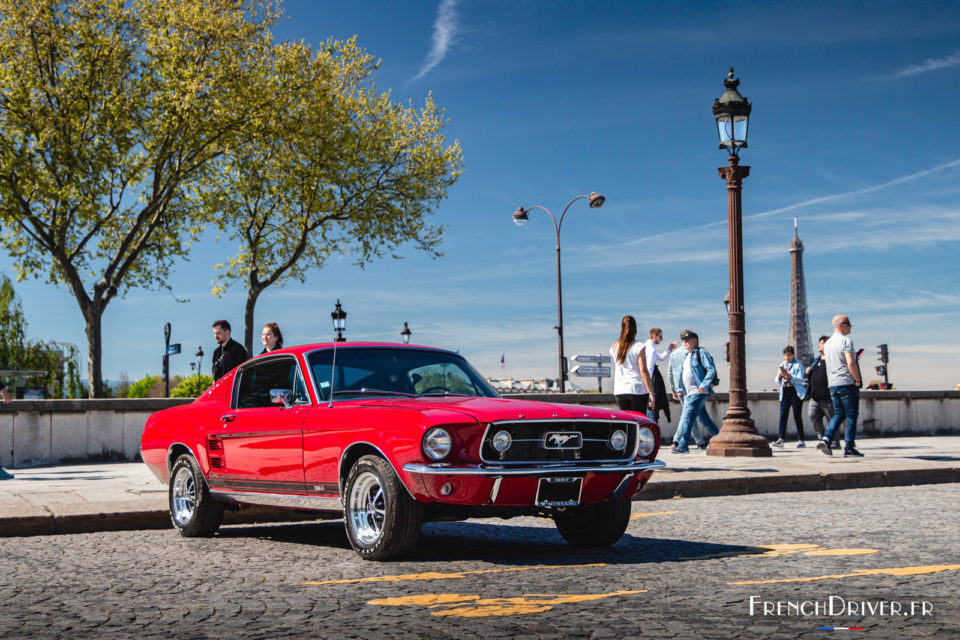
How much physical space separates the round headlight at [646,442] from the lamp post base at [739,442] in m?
Answer: 7.64

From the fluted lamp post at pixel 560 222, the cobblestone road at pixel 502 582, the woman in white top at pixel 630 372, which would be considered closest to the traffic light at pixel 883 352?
the fluted lamp post at pixel 560 222

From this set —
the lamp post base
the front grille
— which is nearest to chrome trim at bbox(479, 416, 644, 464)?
the front grille

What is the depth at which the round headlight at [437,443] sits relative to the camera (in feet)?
20.3

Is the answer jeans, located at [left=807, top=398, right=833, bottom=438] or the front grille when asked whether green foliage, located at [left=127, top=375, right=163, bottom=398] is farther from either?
the front grille

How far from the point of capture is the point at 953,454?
1556 cm

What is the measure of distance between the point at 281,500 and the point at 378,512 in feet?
3.71

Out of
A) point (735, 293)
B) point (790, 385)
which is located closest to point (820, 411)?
point (790, 385)

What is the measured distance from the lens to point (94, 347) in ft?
105

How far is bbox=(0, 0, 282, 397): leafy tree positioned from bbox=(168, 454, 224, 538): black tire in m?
24.3

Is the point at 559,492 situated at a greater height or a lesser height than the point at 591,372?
lesser

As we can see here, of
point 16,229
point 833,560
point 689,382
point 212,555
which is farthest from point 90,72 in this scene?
point 833,560

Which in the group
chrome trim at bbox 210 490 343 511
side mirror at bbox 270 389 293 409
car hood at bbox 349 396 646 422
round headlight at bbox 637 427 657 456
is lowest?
chrome trim at bbox 210 490 343 511

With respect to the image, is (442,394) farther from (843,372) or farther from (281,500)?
(843,372)

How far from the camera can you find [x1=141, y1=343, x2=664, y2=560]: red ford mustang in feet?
20.6
